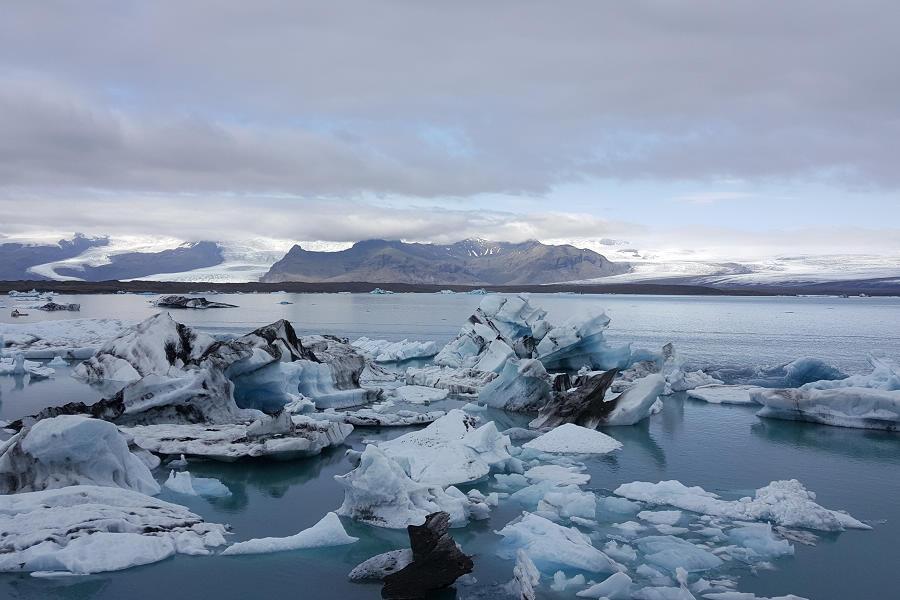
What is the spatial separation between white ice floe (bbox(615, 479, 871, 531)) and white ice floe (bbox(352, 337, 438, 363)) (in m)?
14.2

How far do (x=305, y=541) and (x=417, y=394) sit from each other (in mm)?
8657

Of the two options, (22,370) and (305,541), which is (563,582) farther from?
(22,370)

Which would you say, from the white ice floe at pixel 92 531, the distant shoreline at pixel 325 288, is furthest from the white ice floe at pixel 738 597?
the distant shoreline at pixel 325 288

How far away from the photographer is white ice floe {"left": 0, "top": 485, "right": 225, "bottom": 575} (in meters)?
5.52

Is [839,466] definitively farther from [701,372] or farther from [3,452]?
[3,452]

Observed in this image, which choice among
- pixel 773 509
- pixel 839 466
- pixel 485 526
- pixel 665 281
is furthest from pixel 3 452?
pixel 665 281

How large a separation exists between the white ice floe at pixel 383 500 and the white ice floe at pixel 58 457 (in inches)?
101

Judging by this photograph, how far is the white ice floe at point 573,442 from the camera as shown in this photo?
33.5 feet

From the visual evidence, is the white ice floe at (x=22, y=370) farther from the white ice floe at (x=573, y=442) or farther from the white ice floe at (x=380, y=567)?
the white ice floe at (x=380, y=567)

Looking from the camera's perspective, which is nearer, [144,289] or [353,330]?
[353,330]

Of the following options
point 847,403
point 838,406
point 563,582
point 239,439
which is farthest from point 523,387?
point 563,582

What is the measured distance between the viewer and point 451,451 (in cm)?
888

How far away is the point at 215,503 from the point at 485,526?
3.09 m

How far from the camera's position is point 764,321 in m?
42.9
